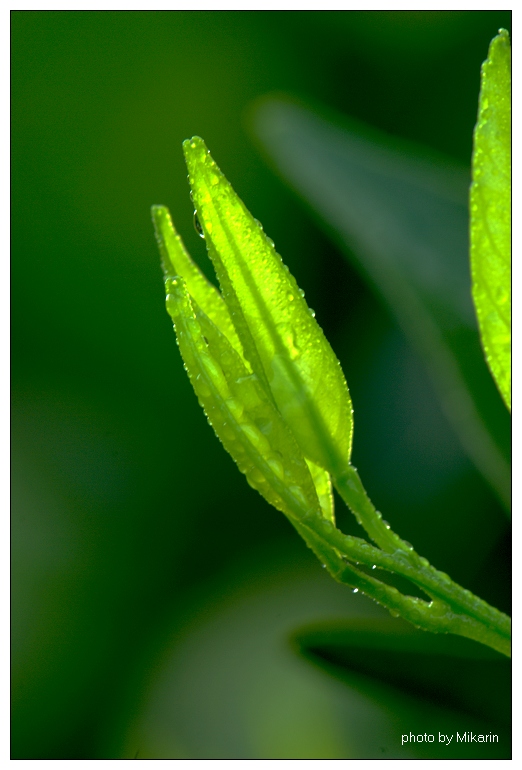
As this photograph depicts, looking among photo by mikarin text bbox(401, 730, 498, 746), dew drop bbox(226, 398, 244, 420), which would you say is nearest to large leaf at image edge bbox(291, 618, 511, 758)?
photo by mikarin text bbox(401, 730, 498, 746)

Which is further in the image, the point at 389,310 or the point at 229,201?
the point at 389,310

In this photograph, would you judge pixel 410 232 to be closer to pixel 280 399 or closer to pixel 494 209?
pixel 494 209

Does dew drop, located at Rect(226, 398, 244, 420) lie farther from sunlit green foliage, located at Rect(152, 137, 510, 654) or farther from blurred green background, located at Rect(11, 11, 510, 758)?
blurred green background, located at Rect(11, 11, 510, 758)

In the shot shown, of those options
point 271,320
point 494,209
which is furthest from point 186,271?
point 494,209

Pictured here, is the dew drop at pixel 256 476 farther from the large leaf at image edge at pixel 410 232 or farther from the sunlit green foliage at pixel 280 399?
the large leaf at image edge at pixel 410 232
